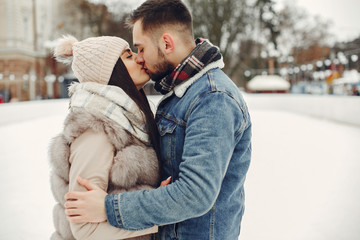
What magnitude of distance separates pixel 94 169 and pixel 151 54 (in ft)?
1.57

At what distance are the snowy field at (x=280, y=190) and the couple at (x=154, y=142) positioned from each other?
6.32ft

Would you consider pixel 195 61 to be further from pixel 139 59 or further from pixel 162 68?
pixel 139 59

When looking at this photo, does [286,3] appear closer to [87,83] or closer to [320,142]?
[320,142]

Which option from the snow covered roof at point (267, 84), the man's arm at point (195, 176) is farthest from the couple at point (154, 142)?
the snow covered roof at point (267, 84)

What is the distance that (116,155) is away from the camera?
1166 mm

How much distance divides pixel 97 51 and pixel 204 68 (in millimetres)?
433

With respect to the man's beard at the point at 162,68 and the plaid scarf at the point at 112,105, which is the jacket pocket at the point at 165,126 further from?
the man's beard at the point at 162,68

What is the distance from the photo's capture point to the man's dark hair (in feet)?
4.00

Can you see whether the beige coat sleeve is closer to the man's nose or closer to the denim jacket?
the denim jacket

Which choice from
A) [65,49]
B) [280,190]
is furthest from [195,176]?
[280,190]

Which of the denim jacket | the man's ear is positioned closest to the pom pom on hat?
the man's ear

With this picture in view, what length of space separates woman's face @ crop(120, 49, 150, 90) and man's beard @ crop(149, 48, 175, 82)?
10 cm

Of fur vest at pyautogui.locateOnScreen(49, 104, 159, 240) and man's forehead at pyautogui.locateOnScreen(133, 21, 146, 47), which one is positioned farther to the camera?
man's forehead at pyautogui.locateOnScreen(133, 21, 146, 47)

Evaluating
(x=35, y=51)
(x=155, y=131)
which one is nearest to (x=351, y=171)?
(x=155, y=131)
